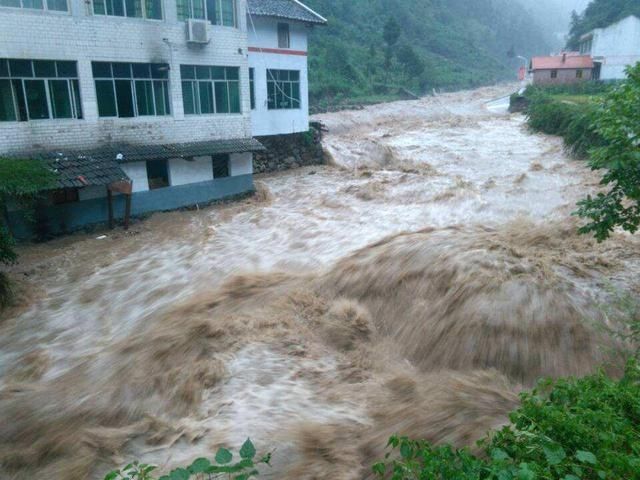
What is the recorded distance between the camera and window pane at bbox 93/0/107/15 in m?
11.6

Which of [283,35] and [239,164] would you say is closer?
[239,164]

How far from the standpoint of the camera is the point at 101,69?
11.9 metres

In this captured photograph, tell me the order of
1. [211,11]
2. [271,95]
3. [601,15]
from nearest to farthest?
1. [211,11]
2. [271,95]
3. [601,15]

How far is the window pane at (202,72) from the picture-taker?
44.6ft

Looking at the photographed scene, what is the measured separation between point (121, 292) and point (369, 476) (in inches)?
243

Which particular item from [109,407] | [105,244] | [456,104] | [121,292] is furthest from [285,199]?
[456,104]

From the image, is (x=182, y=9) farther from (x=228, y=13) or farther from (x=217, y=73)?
(x=217, y=73)

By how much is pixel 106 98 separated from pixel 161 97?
4.48 ft

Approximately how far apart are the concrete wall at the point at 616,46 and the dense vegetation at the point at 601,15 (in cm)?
227

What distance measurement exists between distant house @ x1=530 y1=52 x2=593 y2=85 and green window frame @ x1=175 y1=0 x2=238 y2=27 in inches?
1086

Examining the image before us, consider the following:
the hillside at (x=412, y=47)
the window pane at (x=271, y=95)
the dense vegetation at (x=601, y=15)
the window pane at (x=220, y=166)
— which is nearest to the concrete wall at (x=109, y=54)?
the window pane at (x=220, y=166)

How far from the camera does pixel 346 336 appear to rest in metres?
6.76

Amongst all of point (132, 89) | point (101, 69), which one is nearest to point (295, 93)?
point (132, 89)

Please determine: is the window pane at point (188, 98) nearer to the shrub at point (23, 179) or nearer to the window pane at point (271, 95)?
the window pane at point (271, 95)
